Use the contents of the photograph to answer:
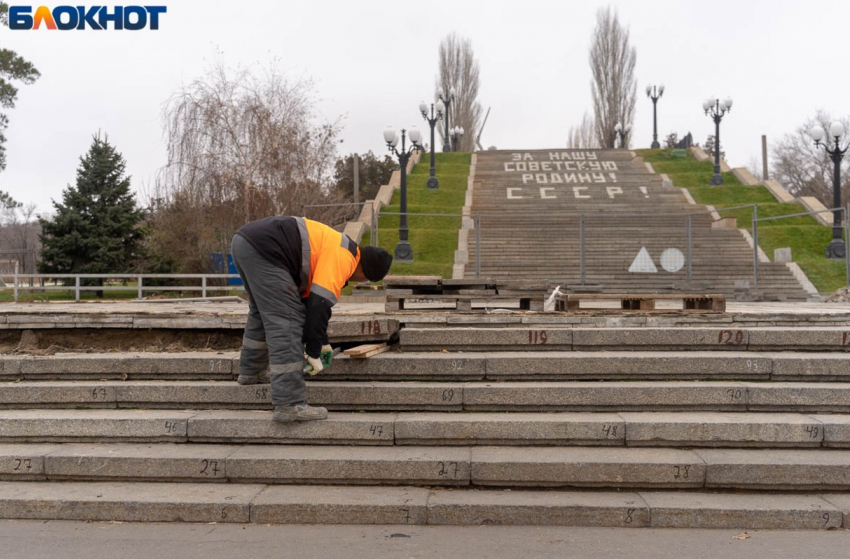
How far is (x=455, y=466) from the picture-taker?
474 cm

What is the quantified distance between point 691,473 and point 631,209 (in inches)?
1056

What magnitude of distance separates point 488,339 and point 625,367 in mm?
1204

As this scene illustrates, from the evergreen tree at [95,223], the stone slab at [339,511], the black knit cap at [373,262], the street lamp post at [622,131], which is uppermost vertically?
the street lamp post at [622,131]

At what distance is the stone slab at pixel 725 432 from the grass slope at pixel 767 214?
1484cm

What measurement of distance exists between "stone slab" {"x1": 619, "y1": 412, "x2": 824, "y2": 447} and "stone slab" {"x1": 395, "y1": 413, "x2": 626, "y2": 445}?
184 millimetres

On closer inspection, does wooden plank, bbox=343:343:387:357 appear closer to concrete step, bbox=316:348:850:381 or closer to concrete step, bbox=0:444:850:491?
concrete step, bbox=316:348:850:381

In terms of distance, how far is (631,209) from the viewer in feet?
99.1

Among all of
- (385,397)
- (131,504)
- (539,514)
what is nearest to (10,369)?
(131,504)

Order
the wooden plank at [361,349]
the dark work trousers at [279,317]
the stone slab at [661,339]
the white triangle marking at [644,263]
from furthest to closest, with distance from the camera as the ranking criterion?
1. the white triangle marking at [644,263]
2. the stone slab at [661,339]
3. the wooden plank at [361,349]
4. the dark work trousers at [279,317]

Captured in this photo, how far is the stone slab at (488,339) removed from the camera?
20.5ft

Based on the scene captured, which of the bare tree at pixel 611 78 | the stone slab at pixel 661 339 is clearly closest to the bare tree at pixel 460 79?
the bare tree at pixel 611 78

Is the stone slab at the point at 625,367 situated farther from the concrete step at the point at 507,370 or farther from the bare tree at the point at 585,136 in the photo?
the bare tree at the point at 585,136

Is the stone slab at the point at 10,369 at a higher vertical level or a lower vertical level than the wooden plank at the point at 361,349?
lower

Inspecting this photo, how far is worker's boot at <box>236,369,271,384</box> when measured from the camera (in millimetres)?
5633
